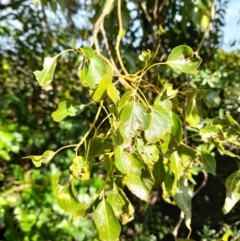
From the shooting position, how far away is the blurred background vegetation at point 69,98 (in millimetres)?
2131

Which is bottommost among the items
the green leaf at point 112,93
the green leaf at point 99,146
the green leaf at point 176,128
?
the green leaf at point 99,146

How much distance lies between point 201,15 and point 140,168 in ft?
3.80

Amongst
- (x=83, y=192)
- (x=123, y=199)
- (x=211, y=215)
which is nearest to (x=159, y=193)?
(x=211, y=215)

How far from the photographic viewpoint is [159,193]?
3059mm

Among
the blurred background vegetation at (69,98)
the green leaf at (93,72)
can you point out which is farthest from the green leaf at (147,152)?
the blurred background vegetation at (69,98)

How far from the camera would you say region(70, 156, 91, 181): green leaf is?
→ 0.92m

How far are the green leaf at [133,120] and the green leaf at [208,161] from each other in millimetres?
292

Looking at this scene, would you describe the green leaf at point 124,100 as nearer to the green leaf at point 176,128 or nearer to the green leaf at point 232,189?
the green leaf at point 176,128

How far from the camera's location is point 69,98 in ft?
9.30

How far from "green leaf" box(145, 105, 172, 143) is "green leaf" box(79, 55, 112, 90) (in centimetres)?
15

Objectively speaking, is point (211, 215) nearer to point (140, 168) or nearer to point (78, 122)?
point (78, 122)

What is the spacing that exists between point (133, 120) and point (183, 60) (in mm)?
217

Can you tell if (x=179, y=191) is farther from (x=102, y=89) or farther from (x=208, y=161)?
(x=102, y=89)

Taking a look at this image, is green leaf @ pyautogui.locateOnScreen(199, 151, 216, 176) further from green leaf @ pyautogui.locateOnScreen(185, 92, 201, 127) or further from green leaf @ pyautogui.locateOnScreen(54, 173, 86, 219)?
green leaf @ pyautogui.locateOnScreen(54, 173, 86, 219)
